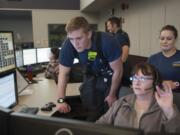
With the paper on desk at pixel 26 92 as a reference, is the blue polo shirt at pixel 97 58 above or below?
above

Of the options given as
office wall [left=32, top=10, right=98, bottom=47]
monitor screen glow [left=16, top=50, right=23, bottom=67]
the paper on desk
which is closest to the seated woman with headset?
the paper on desk

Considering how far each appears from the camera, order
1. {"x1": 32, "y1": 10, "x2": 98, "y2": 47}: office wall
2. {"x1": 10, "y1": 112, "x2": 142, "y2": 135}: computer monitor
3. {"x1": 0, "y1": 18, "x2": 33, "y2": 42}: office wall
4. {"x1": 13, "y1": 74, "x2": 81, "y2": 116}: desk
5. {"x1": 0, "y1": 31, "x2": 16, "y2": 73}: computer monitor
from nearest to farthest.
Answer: {"x1": 10, "y1": 112, "x2": 142, "y2": 135}: computer monitor < {"x1": 0, "y1": 31, "x2": 16, "y2": 73}: computer monitor < {"x1": 13, "y1": 74, "x2": 81, "y2": 116}: desk < {"x1": 32, "y1": 10, "x2": 98, "y2": 47}: office wall < {"x1": 0, "y1": 18, "x2": 33, "y2": 42}: office wall

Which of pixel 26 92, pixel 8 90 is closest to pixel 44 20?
pixel 26 92

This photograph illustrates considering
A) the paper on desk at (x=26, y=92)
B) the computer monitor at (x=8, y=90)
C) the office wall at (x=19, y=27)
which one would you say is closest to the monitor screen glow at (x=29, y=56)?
the paper on desk at (x=26, y=92)

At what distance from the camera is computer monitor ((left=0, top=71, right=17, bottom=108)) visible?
1870 mm

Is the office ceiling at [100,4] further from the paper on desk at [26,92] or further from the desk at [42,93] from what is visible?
the paper on desk at [26,92]

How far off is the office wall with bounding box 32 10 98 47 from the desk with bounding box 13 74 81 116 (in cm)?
388

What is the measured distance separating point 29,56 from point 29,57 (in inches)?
0.7

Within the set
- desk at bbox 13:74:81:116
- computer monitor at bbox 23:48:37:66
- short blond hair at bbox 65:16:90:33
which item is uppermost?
short blond hair at bbox 65:16:90:33

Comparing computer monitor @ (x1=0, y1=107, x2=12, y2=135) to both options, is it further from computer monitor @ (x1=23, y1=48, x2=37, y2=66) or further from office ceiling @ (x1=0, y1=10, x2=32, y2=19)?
office ceiling @ (x1=0, y1=10, x2=32, y2=19)

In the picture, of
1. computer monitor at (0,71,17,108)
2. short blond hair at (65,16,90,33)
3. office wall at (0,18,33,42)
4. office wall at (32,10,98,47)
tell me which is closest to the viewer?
short blond hair at (65,16,90,33)

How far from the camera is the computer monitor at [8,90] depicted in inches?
73.6

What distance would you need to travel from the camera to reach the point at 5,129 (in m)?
0.73

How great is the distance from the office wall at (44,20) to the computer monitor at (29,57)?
283 centimetres
